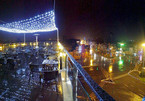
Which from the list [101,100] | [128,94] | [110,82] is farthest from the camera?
[110,82]

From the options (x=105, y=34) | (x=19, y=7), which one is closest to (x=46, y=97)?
(x=19, y=7)

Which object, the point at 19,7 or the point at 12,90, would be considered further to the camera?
the point at 19,7

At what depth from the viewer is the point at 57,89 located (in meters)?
2.31

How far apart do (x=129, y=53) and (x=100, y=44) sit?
41.6 feet

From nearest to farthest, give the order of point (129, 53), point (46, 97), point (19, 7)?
point (46, 97) < point (19, 7) < point (129, 53)

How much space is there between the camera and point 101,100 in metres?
0.51

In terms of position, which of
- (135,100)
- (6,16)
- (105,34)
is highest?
(105,34)

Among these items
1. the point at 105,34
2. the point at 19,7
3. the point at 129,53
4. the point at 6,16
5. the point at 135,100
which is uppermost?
the point at 105,34

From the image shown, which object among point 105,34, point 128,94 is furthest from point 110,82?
point 105,34

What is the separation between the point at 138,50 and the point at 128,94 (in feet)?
106

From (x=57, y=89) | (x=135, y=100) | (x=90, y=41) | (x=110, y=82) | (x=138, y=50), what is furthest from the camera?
(x=90, y=41)

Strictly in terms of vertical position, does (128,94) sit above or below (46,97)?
below

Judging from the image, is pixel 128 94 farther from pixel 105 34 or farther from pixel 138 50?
pixel 138 50

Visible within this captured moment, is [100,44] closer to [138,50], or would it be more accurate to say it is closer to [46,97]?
[138,50]
